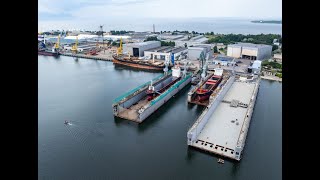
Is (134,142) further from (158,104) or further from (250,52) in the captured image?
(250,52)

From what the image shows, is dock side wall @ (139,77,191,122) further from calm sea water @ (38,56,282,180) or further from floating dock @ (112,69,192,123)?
calm sea water @ (38,56,282,180)

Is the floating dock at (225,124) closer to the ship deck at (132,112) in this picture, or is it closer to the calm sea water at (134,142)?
the calm sea water at (134,142)

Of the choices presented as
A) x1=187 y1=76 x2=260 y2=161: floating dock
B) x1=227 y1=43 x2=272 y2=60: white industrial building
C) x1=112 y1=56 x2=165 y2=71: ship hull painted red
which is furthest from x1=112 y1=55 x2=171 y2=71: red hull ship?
x1=187 y1=76 x2=260 y2=161: floating dock

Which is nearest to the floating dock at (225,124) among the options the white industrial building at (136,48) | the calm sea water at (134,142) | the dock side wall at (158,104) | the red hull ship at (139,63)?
the calm sea water at (134,142)

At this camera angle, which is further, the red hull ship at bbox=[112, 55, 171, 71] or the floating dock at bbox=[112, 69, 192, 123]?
the red hull ship at bbox=[112, 55, 171, 71]

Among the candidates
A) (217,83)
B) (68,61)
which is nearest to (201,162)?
(217,83)

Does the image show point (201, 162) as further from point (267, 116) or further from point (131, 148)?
point (267, 116)
